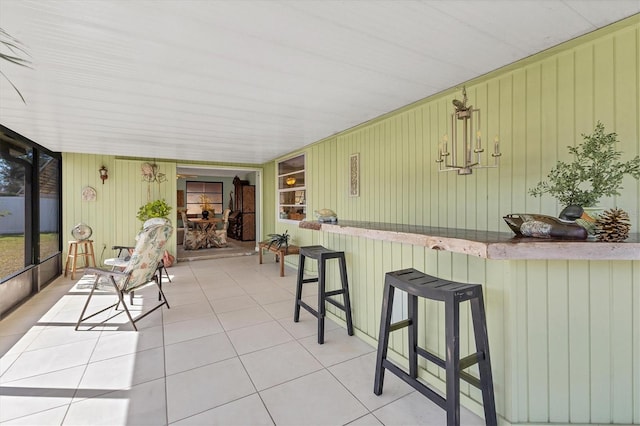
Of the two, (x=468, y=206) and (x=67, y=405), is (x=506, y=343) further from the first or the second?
(x=67, y=405)

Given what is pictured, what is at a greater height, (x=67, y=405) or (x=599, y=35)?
(x=599, y=35)

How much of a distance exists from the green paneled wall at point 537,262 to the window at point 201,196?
9001 millimetres

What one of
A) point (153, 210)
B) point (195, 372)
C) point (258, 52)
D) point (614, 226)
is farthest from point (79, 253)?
point (614, 226)

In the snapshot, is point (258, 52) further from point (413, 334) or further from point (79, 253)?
point (79, 253)

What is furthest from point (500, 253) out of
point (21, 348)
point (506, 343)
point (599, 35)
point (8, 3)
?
point (21, 348)

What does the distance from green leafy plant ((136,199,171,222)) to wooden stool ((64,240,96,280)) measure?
3.13 ft

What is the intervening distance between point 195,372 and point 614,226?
8.90 feet

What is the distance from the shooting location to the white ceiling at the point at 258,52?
58.3 inches

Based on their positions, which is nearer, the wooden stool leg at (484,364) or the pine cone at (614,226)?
the pine cone at (614,226)

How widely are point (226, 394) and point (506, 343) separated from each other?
1.76m

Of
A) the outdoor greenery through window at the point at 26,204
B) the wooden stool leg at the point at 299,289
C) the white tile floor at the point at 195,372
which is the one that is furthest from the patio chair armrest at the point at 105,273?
the wooden stool leg at the point at 299,289

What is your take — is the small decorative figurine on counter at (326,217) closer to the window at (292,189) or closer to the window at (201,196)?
the window at (292,189)

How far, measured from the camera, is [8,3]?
1381mm

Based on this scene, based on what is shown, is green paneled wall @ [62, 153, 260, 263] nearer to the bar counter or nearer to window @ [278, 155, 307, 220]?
window @ [278, 155, 307, 220]
